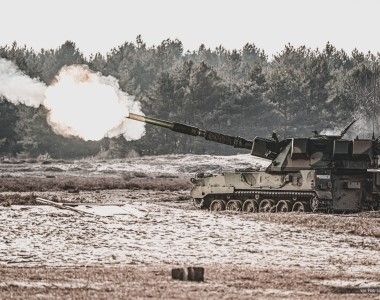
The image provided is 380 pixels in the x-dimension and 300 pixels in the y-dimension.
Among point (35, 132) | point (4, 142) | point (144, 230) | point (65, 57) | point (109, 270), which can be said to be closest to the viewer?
point (109, 270)

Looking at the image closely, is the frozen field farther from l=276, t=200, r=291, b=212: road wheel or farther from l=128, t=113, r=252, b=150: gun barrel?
l=128, t=113, r=252, b=150: gun barrel

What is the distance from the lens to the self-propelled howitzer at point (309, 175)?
33656 mm

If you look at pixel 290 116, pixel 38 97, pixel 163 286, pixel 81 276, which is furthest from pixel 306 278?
pixel 290 116

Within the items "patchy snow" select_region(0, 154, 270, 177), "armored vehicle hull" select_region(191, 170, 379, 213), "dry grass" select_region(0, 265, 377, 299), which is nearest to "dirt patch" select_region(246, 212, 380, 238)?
"armored vehicle hull" select_region(191, 170, 379, 213)

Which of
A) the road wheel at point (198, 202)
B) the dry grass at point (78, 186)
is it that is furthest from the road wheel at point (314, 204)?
the dry grass at point (78, 186)

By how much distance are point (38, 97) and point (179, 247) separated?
1674cm

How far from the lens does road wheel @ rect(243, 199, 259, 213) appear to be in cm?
3508

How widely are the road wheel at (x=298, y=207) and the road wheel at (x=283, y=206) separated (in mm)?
243

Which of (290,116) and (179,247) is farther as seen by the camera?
(290,116)

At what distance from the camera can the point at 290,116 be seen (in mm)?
111188

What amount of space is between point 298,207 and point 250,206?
2046mm

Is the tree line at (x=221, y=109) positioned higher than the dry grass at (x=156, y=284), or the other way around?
Answer: the tree line at (x=221, y=109)

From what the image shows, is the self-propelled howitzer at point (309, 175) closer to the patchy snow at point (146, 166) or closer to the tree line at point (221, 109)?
the patchy snow at point (146, 166)

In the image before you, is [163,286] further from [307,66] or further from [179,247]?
[307,66]
